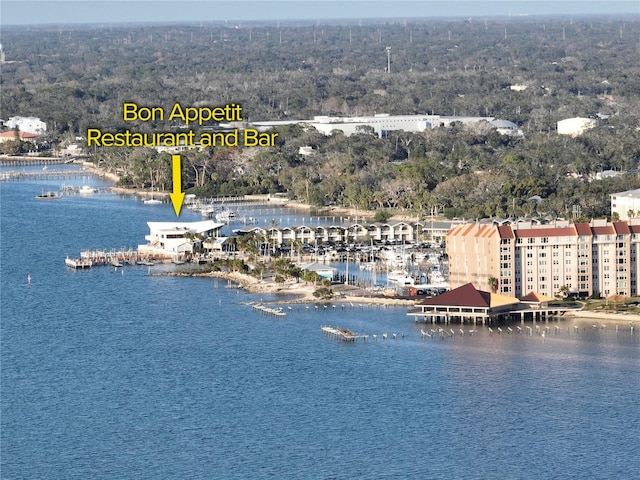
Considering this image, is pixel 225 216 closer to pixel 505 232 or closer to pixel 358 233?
pixel 358 233

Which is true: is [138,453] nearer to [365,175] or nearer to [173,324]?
[173,324]

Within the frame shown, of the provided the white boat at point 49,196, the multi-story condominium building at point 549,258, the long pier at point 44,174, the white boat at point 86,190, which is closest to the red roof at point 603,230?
the multi-story condominium building at point 549,258

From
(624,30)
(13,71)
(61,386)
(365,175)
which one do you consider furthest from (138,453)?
(624,30)

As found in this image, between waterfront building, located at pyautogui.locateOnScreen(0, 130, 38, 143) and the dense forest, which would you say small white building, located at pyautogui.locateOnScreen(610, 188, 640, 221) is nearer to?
the dense forest

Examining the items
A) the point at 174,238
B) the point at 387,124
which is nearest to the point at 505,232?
the point at 174,238

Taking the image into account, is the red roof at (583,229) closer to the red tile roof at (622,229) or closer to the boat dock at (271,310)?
the red tile roof at (622,229)

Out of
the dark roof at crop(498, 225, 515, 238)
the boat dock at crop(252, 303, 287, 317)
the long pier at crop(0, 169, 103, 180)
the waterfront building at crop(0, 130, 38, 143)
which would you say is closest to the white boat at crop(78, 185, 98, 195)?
the long pier at crop(0, 169, 103, 180)
